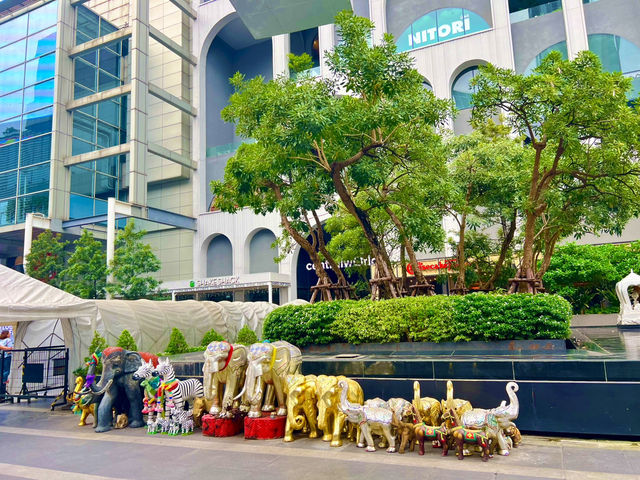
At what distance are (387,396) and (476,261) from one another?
39.8ft

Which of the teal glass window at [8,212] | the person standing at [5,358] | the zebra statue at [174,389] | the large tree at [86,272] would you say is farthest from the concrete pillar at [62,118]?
the zebra statue at [174,389]

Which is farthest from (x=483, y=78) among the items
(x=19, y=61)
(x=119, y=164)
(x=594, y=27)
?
(x=19, y=61)

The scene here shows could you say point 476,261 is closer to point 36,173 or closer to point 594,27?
point 594,27

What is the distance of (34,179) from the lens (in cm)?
→ 3184

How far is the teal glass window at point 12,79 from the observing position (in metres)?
33.7

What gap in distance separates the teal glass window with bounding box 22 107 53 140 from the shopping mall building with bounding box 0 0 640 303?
0.31ft

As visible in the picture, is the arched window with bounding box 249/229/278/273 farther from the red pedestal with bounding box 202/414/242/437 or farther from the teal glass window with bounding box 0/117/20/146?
the red pedestal with bounding box 202/414/242/437

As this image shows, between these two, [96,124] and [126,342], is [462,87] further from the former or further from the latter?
[96,124]

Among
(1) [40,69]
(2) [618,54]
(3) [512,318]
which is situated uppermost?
(1) [40,69]

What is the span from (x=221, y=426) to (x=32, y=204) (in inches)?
1204

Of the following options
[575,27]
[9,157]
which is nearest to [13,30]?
[9,157]

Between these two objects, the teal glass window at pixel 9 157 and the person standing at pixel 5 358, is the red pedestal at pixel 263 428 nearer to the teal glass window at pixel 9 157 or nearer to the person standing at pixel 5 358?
the person standing at pixel 5 358

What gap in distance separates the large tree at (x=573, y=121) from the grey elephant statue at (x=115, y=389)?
27.6 feet

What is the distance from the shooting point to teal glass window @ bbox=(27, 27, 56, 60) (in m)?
32.6
